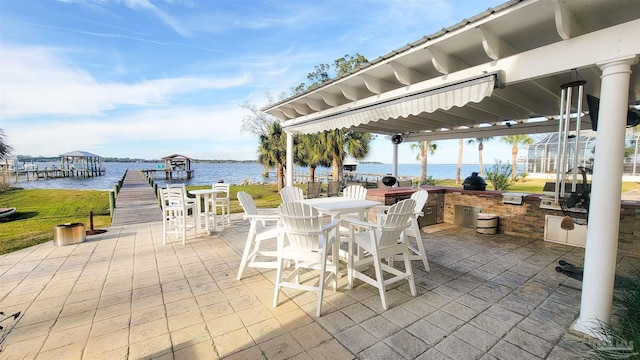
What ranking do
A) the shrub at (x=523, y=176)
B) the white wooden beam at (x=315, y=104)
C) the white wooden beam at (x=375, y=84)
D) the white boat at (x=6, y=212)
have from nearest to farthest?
the white wooden beam at (x=375, y=84), the white wooden beam at (x=315, y=104), the white boat at (x=6, y=212), the shrub at (x=523, y=176)

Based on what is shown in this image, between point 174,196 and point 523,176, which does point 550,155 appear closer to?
point 523,176

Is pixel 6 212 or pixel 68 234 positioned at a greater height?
pixel 68 234

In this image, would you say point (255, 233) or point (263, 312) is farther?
point (255, 233)

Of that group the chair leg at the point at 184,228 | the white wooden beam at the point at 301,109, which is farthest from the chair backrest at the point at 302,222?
the white wooden beam at the point at 301,109

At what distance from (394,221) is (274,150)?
45.7 ft

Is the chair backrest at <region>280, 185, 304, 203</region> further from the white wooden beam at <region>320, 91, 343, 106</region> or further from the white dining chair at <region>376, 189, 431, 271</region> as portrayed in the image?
the white wooden beam at <region>320, 91, 343, 106</region>

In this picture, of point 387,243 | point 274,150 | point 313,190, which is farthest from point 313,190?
point 387,243

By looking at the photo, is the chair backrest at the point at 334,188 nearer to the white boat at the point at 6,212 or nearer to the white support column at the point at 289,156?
the white support column at the point at 289,156

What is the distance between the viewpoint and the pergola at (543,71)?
81.7 inches

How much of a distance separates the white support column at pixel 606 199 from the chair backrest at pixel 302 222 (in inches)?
95.1

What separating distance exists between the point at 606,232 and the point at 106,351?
13.8 ft

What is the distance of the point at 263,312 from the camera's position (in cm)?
264

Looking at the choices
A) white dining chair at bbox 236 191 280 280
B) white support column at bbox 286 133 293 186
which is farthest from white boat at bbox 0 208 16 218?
white dining chair at bbox 236 191 280 280

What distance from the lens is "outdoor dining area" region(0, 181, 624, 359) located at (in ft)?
6.91
